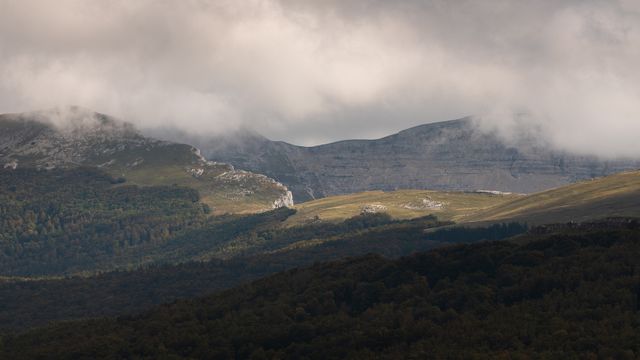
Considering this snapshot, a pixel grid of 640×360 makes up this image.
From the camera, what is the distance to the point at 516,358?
195 metres

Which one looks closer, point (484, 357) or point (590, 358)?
point (590, 358)

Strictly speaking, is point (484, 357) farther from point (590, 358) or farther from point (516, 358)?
point (590, 358)

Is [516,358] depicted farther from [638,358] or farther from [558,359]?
[638,358]

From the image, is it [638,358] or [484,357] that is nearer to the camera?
[638,358]

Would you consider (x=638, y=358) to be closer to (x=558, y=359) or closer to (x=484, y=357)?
(x=558, y=359)

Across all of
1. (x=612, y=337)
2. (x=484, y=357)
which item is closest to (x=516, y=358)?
(x=484, y=357)

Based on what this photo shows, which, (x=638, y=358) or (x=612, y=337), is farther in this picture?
(x=612, y=337)

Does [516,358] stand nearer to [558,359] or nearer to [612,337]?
[558,359]

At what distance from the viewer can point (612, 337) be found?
652ft

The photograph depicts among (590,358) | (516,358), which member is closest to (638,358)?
(590,358)

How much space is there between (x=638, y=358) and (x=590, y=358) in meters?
8.64

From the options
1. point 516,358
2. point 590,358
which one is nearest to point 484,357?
point 516,358

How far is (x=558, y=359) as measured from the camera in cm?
19150

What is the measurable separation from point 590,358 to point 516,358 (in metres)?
14.7
